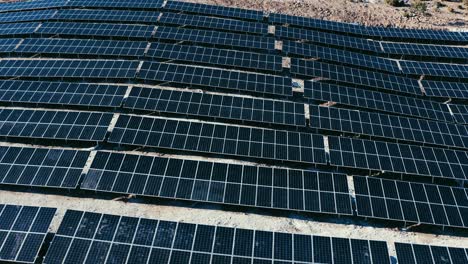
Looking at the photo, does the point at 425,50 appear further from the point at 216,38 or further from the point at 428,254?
the point at 428,254

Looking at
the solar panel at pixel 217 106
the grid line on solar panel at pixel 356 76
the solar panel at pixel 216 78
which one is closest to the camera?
the solar panel at pixel 217 106

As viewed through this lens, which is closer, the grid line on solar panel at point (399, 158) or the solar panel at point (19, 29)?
the grid line on solar panel at point (399, 158)

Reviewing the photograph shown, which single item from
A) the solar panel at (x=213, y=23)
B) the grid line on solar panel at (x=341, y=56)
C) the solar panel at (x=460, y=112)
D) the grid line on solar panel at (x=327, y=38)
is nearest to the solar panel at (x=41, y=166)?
the solar panel at (x=213, y=23)

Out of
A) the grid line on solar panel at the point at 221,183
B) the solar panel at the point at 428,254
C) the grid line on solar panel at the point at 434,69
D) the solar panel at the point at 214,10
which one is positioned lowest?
the grid line on solar panel at the point at 434,69

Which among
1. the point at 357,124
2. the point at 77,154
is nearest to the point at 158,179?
the point at 77,154

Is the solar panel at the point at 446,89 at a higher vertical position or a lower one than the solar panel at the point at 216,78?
lower

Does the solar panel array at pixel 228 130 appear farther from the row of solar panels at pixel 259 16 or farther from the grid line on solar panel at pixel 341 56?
the row of solar panels at pixel 259 16

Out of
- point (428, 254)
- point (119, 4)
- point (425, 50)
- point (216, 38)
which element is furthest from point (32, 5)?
point (428, 254)
